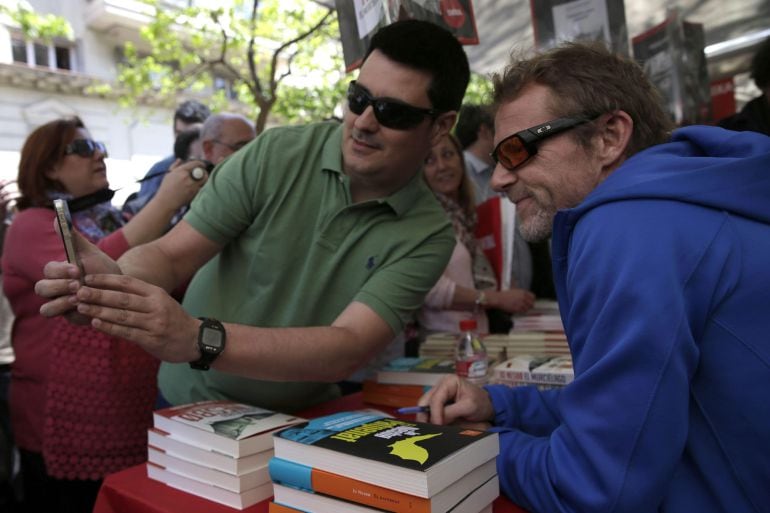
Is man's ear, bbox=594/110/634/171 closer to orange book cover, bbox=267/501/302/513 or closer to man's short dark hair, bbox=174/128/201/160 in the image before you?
orange book cover, bbox=267/501/302/513

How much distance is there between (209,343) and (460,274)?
2138 mm

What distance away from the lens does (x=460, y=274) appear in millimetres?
3377

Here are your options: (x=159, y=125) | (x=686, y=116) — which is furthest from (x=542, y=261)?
(x=159, y=125)

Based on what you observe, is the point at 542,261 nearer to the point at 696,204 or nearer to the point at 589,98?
the point at 589,98

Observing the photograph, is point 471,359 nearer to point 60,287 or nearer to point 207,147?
point 60,287

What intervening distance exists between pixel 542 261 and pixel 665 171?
2.93 m

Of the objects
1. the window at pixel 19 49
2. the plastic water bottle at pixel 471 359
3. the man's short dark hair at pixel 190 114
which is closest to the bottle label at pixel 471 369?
the plastic water bottle at pixel 471 359

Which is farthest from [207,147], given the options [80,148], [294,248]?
[294,248]

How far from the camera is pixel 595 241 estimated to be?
1.09m

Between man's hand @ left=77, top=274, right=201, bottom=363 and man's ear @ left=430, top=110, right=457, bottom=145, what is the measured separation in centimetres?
120

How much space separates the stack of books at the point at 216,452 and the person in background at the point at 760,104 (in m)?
3.47

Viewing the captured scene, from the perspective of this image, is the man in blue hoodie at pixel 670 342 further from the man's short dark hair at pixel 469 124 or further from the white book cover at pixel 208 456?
the man's short dark hair at pixel 469 124

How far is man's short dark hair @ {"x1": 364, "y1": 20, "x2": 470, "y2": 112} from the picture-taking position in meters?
2.00

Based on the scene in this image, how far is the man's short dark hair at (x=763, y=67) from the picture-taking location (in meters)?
3.42
